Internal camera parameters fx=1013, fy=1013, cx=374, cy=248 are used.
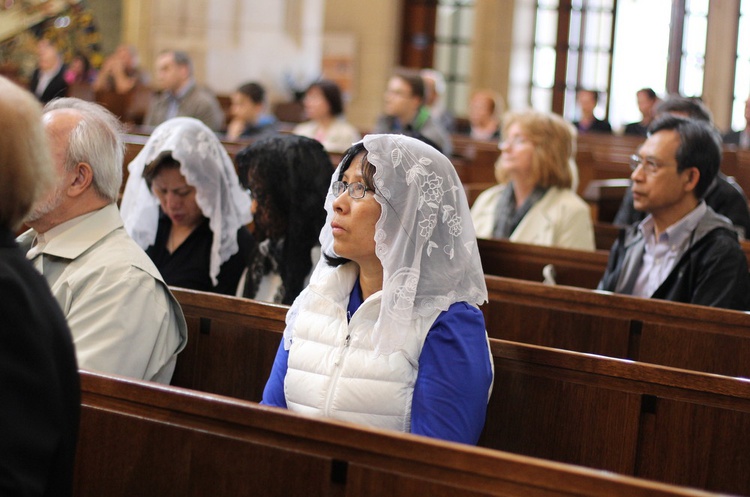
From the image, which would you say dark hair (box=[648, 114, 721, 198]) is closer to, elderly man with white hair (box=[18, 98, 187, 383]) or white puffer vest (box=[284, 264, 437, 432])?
white puffer vest (box=[284, 264, 437, 432])

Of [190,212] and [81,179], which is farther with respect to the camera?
[190,212]

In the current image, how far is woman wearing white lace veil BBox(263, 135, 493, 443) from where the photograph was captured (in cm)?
223

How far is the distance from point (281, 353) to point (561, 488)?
99cm

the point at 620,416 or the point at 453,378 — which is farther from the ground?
the point at 453,378

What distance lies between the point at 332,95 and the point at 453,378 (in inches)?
197

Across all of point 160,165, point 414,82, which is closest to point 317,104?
point 414,82

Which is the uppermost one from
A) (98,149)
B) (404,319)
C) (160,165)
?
(98,149)

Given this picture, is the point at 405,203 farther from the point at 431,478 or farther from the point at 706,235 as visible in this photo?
the point at 706,235

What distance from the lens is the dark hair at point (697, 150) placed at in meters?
3.78

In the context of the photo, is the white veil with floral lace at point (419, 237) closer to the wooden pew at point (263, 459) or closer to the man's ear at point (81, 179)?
the wooden pew at point (263, 459)

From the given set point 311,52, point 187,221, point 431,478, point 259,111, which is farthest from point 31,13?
point 431,478

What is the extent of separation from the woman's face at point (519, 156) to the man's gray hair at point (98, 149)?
2412 millimetres

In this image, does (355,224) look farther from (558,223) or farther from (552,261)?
(558,223)

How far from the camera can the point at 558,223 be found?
15.2 feet
